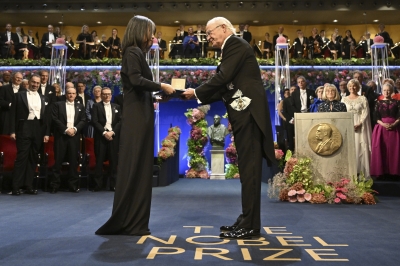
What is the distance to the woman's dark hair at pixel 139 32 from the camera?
3.87 meters

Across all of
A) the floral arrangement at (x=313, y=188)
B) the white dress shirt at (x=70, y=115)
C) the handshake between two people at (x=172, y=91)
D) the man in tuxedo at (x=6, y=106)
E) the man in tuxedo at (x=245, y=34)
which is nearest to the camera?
the handshake between two people at (x=172, y=91)

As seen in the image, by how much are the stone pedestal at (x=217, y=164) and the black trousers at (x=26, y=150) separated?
6.46 meters

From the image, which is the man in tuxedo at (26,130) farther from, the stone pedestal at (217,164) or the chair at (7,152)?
the stone pedestal at (217,164)

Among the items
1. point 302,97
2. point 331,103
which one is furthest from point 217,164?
point 331,103

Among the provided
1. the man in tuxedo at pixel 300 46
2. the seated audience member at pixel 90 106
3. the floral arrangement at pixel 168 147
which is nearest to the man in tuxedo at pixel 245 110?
the seated audience member at pixel 90 106

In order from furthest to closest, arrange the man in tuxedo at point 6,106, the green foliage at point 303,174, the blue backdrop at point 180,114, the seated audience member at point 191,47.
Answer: the blue backdrop at point 180,114 → the seated audience member at point 191,47 → the man in tuxedo at point 6,106 → the green foliage at point 303,174

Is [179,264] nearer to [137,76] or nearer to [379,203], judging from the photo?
[137,76]

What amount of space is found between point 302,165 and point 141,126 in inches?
128

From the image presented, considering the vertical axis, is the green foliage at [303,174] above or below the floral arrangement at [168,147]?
below

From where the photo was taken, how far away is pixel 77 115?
26.7ft

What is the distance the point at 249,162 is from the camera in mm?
3680

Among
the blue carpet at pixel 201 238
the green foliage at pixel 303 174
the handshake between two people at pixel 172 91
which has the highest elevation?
the handshake between two people at pixel 172 91

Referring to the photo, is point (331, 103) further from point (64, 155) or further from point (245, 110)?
point (64, 155)

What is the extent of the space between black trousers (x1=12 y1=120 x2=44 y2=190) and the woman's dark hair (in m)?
4.29
